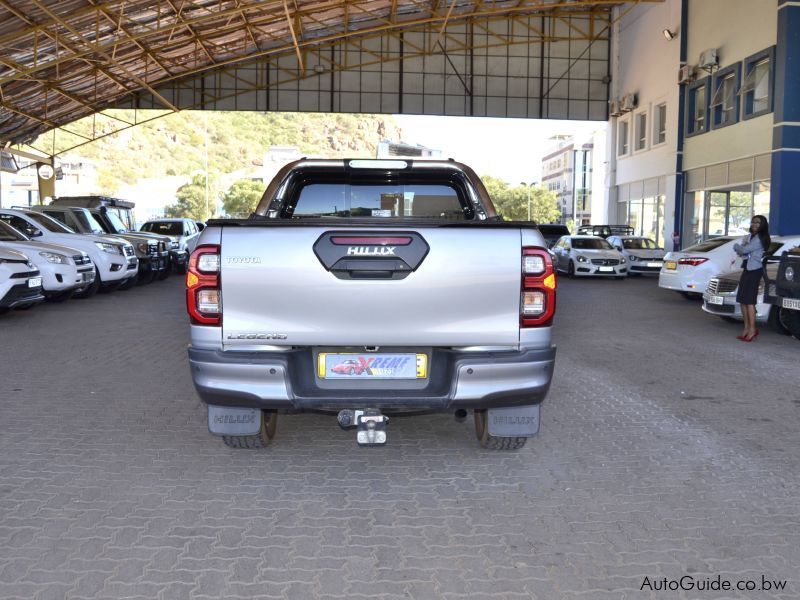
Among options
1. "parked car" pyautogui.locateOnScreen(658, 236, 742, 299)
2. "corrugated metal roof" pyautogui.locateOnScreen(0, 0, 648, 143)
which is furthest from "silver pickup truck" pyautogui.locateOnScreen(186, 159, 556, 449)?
"corrugated metal roof" pyautogui.locateOnScreen(0, 0, 648, 143)

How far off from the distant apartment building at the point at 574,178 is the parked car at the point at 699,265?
88613 millimetres

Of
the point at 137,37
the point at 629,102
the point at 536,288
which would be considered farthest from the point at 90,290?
the point at 629,102

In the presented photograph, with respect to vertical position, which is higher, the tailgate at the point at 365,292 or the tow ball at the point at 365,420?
the tailgate at the point at 365,292

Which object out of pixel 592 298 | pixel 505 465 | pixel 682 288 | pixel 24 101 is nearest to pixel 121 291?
pixel 592 298

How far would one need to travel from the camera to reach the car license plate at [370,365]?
434 centimetres

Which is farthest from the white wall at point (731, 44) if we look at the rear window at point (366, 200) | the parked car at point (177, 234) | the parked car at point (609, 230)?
the rear window at point (366, 200)

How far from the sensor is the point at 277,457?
516cm

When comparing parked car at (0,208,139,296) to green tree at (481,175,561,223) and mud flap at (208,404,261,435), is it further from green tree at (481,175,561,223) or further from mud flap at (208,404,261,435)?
green tree at (481,175,561,223)

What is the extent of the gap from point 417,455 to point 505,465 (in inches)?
23.8

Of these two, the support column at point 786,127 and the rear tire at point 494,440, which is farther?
the support column at point 786,127

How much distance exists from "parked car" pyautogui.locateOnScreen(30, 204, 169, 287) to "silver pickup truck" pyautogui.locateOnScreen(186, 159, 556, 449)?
15412 millimetres

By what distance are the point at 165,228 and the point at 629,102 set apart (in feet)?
70.7

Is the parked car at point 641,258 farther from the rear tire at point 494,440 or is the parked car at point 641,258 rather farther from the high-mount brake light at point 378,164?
the rear tire at point 494,440

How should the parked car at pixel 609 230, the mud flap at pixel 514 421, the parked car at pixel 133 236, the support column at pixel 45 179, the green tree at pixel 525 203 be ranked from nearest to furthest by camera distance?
the mud flap at pixel 514 421, the parked car at pixel 133 236, the parked car at pixel 609 230, the support column at pixel 45 179, the green tree at pixel 525 203
